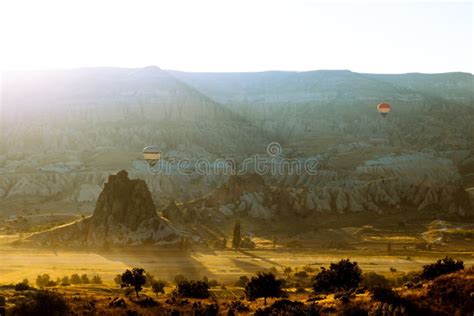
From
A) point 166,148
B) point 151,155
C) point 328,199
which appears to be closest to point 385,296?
point 328,199

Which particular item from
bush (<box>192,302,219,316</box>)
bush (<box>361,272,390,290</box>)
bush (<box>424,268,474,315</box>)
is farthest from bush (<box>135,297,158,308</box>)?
bush (<box>361,272,390,290</box>)

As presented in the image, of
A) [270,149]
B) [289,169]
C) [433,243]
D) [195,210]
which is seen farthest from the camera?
[270,149]

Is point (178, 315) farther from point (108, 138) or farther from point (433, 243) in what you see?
point (108, 138)

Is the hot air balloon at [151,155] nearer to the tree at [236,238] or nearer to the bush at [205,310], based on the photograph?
the tree at [236,238]

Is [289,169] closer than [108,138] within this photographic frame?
Yes

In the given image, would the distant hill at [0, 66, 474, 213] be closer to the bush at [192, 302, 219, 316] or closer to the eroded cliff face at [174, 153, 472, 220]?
the eroded cliff face at [174, 153, 472, 220]

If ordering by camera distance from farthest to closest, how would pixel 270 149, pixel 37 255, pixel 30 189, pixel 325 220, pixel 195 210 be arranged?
pixel 270 149
pixel 30 189
pixel 325 220
pixel 195 210
pixel 37 255

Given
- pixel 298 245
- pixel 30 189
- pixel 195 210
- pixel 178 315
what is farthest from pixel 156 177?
pixel 178 315

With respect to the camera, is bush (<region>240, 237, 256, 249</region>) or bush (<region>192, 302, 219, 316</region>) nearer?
bush (<region>192, 302, 219, 316</region>)
